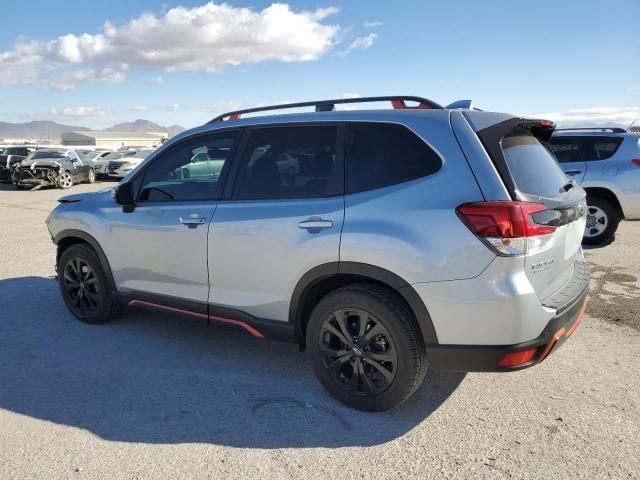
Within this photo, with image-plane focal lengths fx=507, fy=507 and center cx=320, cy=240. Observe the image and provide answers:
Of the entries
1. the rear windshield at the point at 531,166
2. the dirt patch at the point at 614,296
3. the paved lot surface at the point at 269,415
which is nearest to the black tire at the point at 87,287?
the paved lot surface at the point at 269,415

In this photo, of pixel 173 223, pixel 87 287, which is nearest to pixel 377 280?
pixel 173 223

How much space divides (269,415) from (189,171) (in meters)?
1.98

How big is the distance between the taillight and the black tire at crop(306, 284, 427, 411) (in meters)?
0.64

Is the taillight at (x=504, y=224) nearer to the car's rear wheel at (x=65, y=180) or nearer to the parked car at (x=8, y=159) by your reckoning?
the car's rear wheel at (x=65, y=180)

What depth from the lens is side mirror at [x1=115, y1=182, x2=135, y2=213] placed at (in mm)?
4145

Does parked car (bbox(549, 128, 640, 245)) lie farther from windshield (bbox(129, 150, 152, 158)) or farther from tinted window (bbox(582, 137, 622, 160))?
windshield (bbox(129, 150, 152, 158))

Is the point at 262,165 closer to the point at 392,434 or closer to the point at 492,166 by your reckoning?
the point at 492,166

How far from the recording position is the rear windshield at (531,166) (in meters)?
2.88

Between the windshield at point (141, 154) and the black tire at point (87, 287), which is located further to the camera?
the windshield at point (141, 154)

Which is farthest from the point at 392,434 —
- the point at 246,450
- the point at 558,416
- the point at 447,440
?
the point at 558,416

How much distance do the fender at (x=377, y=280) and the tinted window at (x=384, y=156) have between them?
479 millimetres

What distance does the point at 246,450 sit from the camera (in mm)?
2766

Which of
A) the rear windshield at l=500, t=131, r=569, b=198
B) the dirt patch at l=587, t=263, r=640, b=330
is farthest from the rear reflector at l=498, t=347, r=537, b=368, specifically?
the dirt patch at l=587, t=263, r=640, b=330

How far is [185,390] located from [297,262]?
47.3 inches
